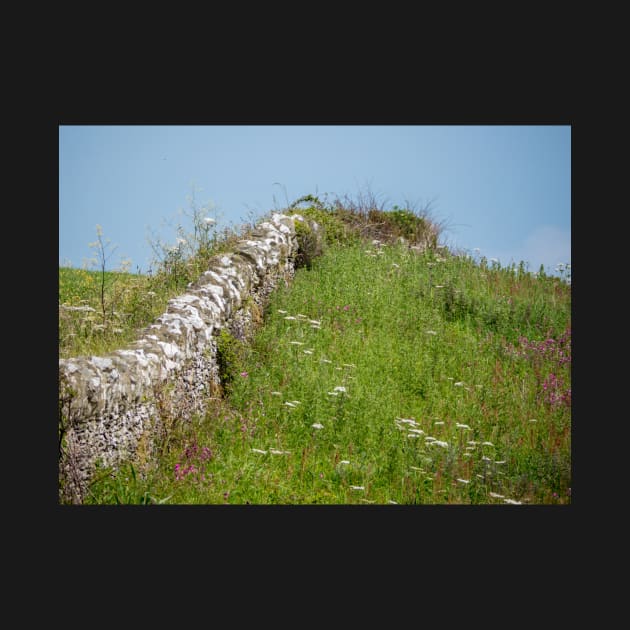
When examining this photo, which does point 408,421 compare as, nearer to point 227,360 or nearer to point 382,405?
point 382,405

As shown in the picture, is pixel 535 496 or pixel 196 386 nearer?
pixel 535 496

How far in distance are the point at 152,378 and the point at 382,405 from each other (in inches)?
114

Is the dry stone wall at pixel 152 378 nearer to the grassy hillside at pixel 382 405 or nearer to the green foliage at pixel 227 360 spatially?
the green foliage at pixel 227 360

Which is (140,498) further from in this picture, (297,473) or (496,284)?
(496,284)

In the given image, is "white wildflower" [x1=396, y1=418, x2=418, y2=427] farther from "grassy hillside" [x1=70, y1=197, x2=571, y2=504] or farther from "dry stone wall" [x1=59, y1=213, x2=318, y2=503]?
"dry stone wall" [x1=59, y1=213, x2=318, y2=503]

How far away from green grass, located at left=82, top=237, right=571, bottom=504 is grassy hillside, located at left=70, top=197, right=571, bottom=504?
0.02m

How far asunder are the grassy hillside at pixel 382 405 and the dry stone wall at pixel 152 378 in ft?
0.76

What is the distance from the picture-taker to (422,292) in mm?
12164

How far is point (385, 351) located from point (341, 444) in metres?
2.49

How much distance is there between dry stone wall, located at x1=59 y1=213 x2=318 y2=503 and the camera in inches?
231

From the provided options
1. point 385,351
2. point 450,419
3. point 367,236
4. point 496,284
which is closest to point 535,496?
point 450,419

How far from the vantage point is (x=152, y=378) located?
6.90 metres

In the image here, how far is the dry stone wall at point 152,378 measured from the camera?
588 centimetres

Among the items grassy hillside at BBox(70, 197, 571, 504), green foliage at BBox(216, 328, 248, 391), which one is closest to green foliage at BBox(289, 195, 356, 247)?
grassy hillside at BBox(70, 197, 571, 504)
